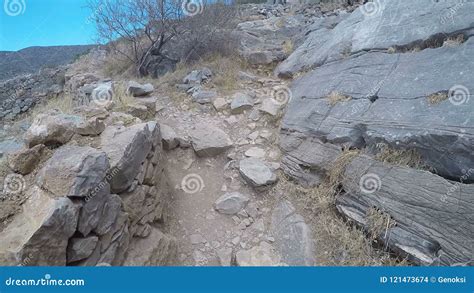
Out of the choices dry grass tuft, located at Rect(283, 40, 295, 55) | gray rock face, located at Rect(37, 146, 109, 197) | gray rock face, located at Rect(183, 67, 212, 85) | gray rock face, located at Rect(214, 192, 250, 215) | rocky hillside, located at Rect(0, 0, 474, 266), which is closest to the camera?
gray rock face, located at Rect(37, 146, 109, 197)

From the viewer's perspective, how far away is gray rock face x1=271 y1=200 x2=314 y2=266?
305cm

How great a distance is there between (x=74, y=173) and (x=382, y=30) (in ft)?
17.9

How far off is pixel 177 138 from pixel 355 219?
9.66ft

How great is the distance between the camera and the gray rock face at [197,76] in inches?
267

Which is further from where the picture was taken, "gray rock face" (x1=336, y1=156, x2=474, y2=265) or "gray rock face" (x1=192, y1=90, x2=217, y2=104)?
"gray rock face" (x1=192, y1=90, x2=217, y2=104)

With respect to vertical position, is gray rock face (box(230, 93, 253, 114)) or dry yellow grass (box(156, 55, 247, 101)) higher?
dry yellow grass (box(156, 55, 247, 101))

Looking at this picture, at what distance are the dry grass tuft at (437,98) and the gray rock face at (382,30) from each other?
1.44 m

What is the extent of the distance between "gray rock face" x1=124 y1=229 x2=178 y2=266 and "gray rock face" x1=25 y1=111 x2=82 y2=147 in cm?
136

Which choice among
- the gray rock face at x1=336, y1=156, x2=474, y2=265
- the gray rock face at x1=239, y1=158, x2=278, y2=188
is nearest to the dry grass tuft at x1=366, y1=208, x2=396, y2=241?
the gray rock face at x1=336, y1=156, x2=474, y2=265

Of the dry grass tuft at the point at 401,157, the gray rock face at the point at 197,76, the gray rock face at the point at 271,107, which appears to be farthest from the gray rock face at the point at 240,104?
the dry grass tuft at the point at 401,157

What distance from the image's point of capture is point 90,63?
11.9 meters

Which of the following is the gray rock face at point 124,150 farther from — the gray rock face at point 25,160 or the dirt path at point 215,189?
the dirt path at point 215,189

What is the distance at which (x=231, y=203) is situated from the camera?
377 cm

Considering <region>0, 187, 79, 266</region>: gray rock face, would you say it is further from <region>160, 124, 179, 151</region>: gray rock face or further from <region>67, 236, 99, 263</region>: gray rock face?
<region>160, 124, 179, 151</region>: gray rock face
